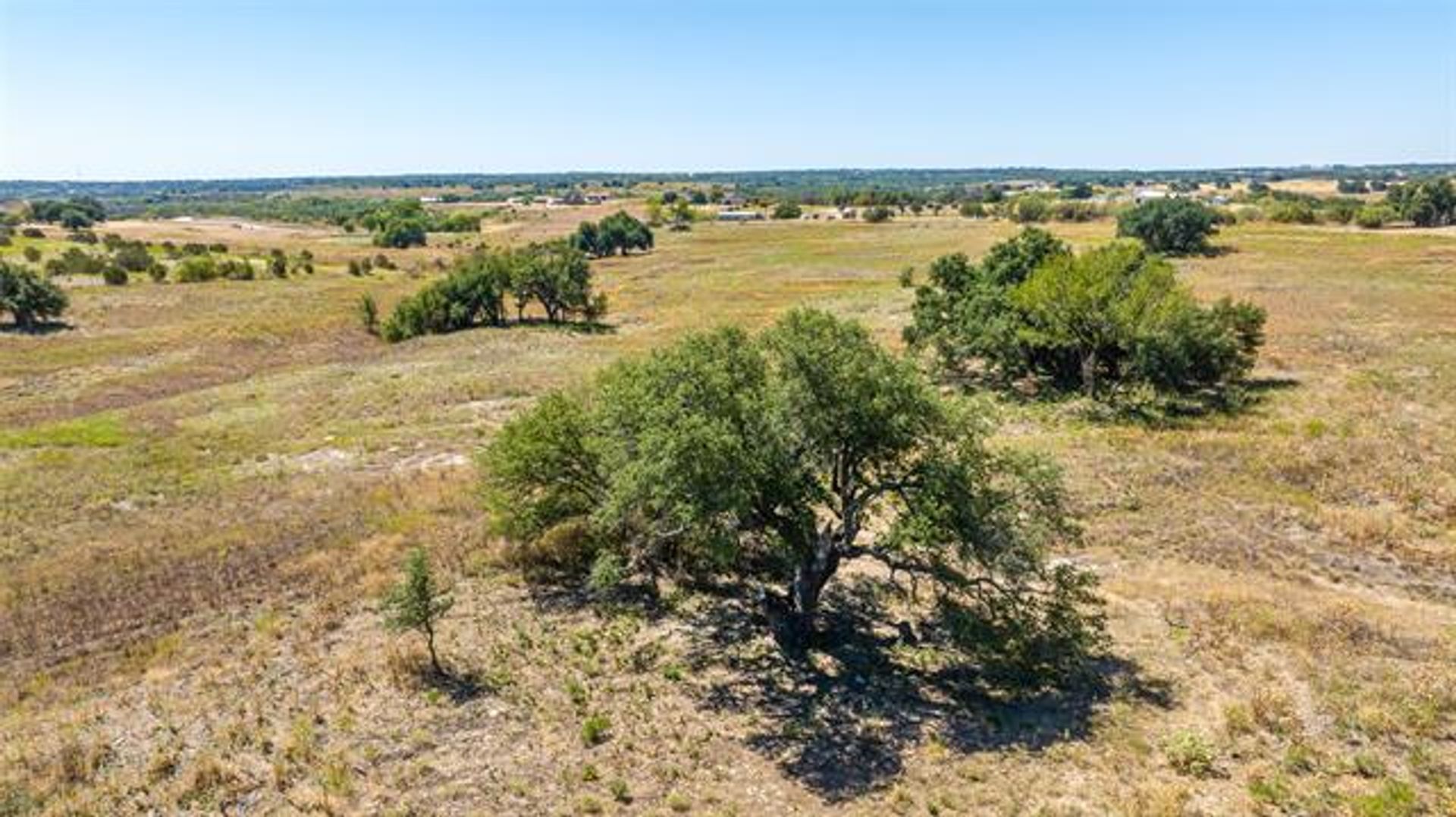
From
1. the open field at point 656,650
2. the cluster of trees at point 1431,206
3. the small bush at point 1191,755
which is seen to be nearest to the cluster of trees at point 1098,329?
the open field at point 656,650

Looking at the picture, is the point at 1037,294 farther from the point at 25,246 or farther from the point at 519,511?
the point at 25,246

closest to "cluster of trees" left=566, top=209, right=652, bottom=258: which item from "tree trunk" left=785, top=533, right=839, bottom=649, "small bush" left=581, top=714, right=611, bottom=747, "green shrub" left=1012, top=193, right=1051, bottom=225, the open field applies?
"green shrub" left=1012, top=193, right=1051, bottom=225

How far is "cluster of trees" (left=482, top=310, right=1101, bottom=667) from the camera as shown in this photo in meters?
20.9

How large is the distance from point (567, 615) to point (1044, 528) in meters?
13.1

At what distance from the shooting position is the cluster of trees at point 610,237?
152 meters

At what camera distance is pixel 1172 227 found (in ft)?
388

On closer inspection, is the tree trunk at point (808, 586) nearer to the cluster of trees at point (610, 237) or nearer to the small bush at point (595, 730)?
the small bush at point (595, 730)

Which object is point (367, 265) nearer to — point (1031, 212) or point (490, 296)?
point (490, 296)

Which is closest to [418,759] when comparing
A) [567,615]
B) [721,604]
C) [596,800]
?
[596,800]

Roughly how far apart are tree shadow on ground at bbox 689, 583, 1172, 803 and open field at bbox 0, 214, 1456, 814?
0.09m

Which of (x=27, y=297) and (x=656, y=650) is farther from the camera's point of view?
(x=27, y=297)

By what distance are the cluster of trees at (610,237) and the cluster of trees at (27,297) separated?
78.9 meters

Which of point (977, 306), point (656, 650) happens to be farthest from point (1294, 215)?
point (656, 650)

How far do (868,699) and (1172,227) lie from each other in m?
116
